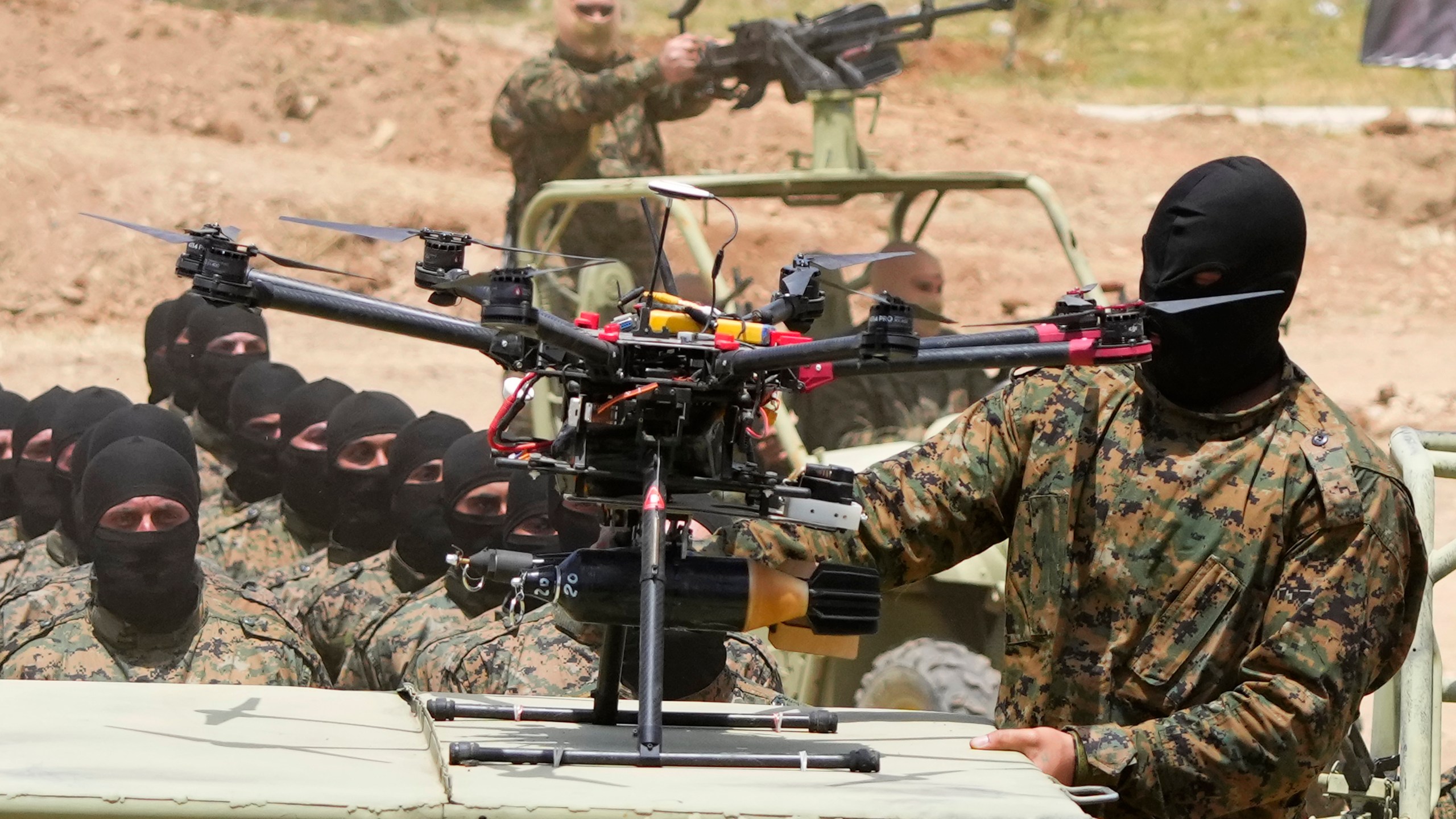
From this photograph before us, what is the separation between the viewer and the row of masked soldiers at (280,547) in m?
5.02

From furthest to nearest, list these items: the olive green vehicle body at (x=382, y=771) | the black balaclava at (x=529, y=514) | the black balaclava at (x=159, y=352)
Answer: the black balaclava at (x=159, y=352)
the black balaclava at (x=529, y=514)
the olive green vehicle body at (x=382, y=771)

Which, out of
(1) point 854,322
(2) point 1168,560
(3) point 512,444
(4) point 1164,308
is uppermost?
(4) point 1164,308

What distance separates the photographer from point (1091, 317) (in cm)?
271

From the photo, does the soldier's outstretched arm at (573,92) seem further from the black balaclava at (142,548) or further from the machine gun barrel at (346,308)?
the machine gun barrel at (346,308)

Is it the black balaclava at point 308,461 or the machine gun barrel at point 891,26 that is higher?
the machine gun barrel at point 891,26

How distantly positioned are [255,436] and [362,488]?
0.97 m

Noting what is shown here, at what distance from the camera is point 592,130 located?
8969 mm

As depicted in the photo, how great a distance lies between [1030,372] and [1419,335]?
12.9 meters

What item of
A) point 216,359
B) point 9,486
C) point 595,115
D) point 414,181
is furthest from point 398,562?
point 414,181

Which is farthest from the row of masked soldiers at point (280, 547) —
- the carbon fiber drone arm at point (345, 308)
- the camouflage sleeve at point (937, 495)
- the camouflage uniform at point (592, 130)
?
the camouflage uniform at point (592, 130)

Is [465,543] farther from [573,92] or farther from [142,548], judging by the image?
[573,92]

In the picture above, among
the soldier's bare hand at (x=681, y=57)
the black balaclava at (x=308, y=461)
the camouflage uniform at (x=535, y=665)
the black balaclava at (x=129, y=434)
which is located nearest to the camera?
the camouflage uniform at (x=535, y=665)

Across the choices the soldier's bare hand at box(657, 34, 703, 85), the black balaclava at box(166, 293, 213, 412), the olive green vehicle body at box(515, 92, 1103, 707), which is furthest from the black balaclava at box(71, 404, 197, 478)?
the soldier's bare hand at box(657, 34, 703, 85)

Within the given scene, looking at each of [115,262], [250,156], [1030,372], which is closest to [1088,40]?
[250,156]
